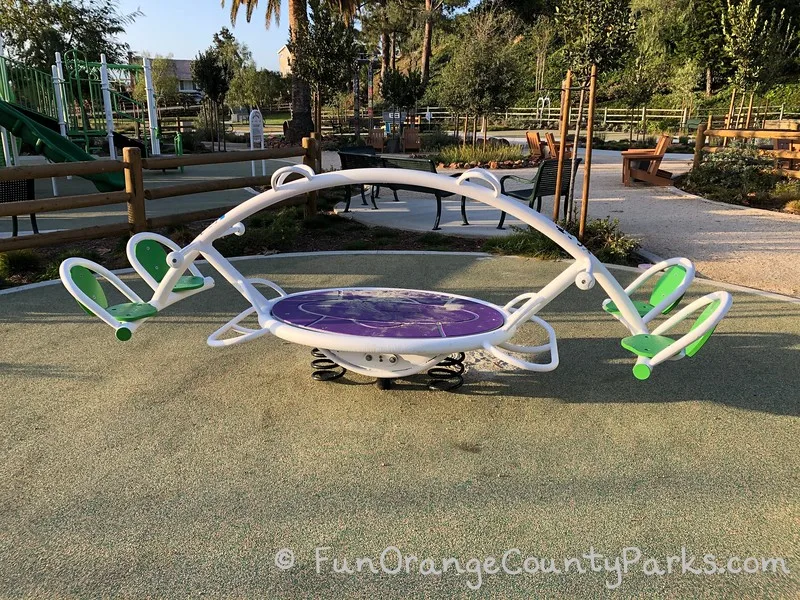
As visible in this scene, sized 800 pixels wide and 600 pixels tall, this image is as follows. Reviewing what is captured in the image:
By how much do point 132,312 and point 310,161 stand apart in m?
5.65

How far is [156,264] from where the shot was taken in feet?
14.0

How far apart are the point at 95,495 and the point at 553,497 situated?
6.80ft

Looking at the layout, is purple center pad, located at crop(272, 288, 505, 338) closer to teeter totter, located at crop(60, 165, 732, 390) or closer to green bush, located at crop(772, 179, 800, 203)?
teeter totter, located at crop(60, 165, 732, 390)

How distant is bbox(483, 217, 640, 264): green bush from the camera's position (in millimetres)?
6875

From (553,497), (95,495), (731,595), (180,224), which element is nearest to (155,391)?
(95,495)

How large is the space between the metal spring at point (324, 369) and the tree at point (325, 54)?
41.1 feet

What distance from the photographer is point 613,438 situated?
321 centimetres

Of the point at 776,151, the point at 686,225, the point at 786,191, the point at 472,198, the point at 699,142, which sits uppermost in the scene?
the point at 699,142

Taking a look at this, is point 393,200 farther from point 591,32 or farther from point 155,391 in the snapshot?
point 155,391

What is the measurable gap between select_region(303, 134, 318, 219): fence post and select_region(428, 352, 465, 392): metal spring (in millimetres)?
5590

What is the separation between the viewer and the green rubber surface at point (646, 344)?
10.8 ft

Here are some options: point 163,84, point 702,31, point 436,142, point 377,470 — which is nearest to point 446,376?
point 377,470

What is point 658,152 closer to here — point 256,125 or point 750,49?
point 750,49

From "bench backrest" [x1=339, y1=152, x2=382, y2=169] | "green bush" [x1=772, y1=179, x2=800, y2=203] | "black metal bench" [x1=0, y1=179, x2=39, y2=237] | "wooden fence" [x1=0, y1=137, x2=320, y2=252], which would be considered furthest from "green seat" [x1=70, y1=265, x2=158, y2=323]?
"green bush" [x1=772, y1=179, x2=800, y2=203]
